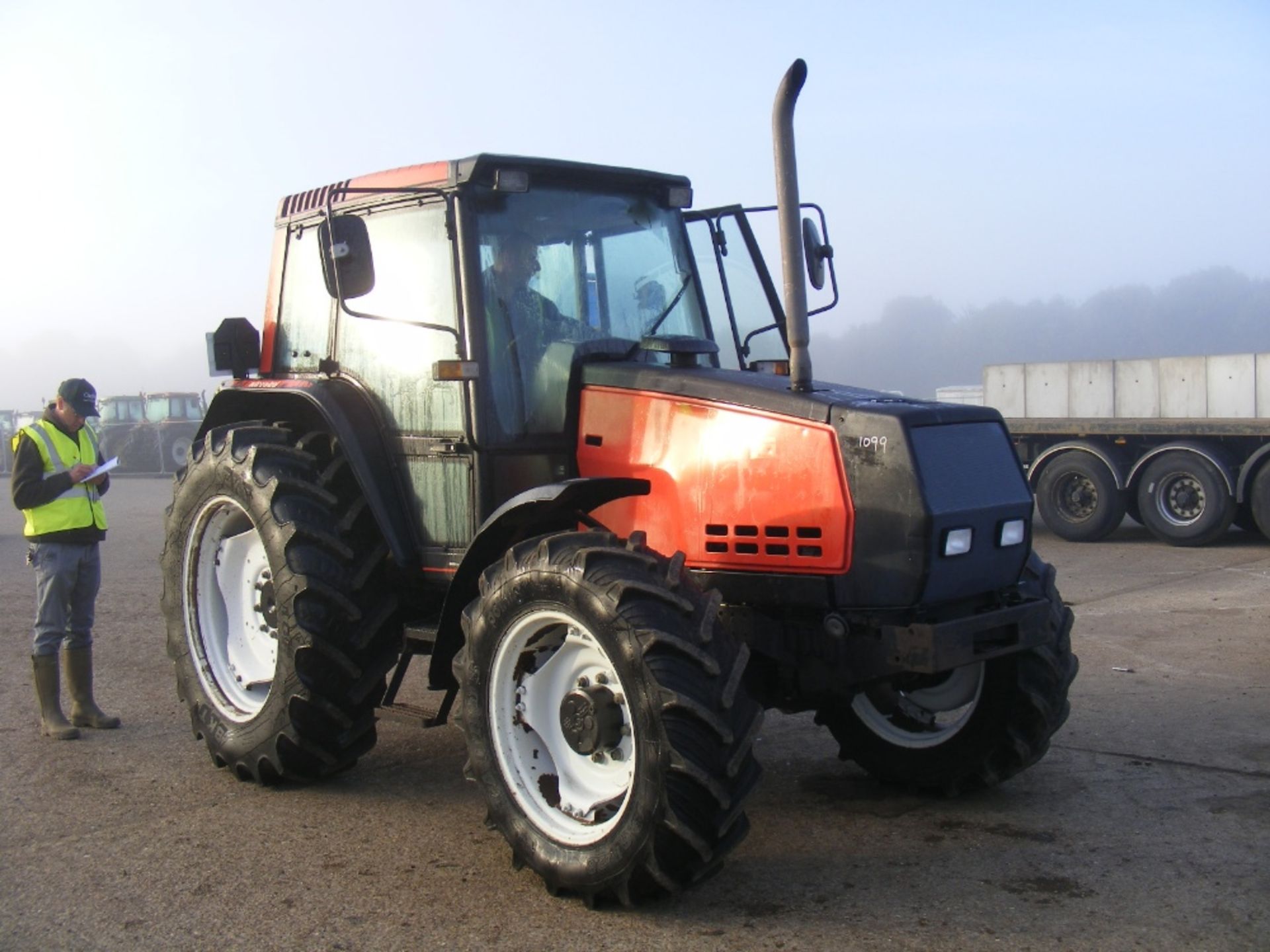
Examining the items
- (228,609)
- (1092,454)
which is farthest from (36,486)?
(1092,454)

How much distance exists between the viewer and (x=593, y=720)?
446 centimetres

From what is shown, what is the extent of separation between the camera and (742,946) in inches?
157

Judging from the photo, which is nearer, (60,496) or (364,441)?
(364,441)

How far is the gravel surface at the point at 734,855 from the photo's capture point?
4.14 meters

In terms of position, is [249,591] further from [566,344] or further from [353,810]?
[566,344]

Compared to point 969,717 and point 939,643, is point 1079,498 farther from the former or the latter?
point 939,643

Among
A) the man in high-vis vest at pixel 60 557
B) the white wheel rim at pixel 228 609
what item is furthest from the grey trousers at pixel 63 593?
the white wheel rim at pixel 228 609

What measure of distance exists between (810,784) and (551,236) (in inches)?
105

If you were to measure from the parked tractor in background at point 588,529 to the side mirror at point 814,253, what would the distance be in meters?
0.02

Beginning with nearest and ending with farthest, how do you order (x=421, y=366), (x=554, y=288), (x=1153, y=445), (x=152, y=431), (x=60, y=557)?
(x=554, y=288), (x=421, y=366), (x=60, y=557), (x=1153, y=445), (x=152, y=431)

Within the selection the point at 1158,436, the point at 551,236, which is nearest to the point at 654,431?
the point at 551,236

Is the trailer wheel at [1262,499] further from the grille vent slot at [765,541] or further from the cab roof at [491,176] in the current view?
the grille vent slot at [765,541]

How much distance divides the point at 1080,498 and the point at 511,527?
1215cm

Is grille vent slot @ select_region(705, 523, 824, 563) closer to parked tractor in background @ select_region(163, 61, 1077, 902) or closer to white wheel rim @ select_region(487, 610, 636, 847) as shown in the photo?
parked tractor in background @ select_region(163, 61, 1077, 902)
